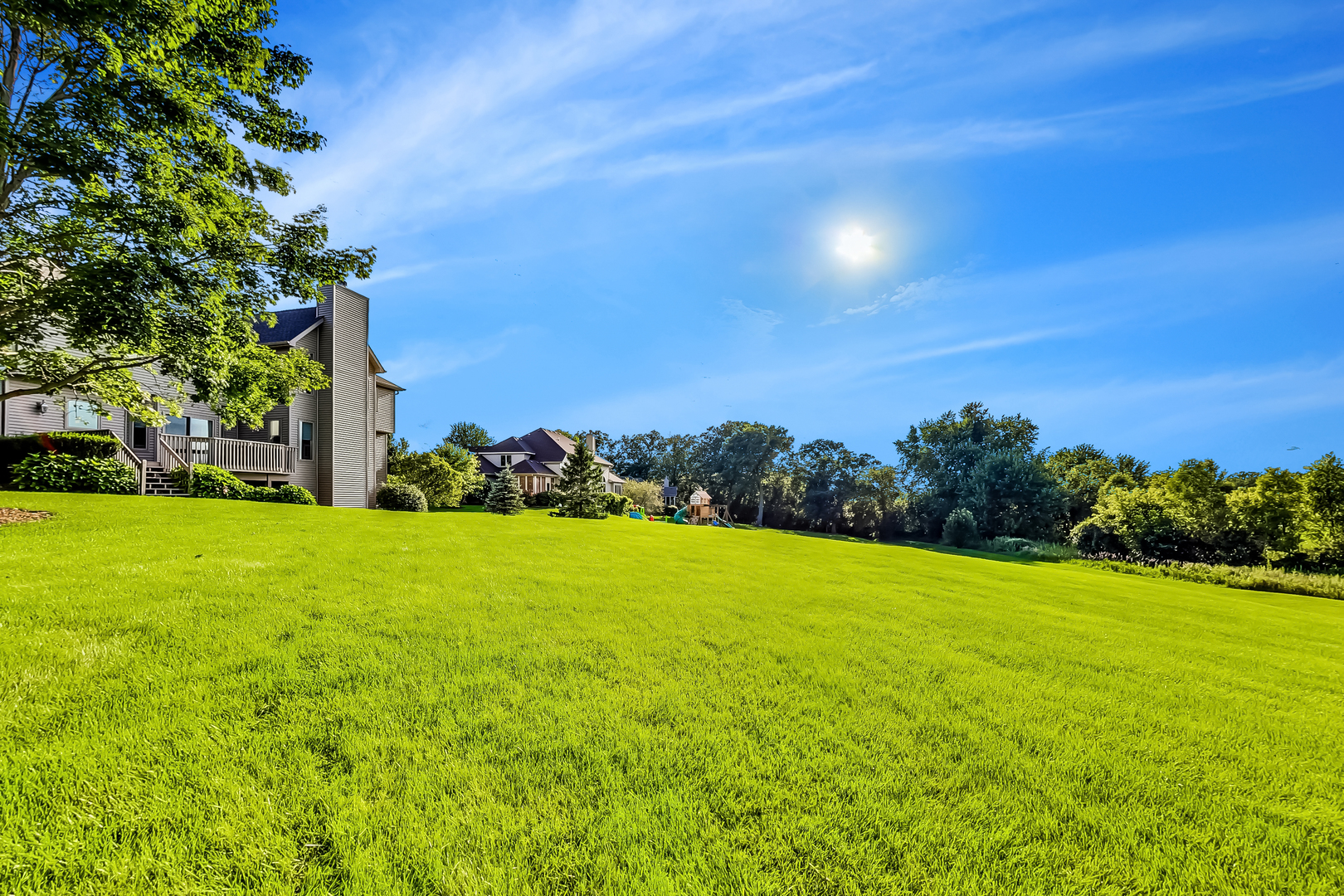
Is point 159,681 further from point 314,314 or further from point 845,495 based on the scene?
point 845,495

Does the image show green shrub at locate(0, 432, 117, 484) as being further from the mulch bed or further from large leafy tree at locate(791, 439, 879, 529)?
large leafy tree at locate(791, 439, 879, 529)

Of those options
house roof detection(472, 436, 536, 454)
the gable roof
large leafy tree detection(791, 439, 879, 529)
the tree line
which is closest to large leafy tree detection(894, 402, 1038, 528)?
the tree line

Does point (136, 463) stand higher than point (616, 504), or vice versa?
point (136, 463)

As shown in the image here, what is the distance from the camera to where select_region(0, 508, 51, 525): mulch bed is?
8.90 metres

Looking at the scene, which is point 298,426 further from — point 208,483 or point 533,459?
point 533,459

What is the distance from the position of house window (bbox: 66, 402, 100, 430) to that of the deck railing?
7.65 feet

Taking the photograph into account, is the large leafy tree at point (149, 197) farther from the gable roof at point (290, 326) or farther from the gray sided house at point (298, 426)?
the gable roof at point (290, 326)

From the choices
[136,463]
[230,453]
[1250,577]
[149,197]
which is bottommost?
[1250,577]

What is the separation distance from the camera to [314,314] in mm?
22469

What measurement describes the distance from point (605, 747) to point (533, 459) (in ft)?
159

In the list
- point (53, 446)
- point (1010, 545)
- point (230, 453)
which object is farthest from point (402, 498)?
point (1010, 545)

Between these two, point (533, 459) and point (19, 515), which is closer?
point (19, 515)

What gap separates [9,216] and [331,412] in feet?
46.4

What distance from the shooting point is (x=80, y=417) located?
18078 millimetres
